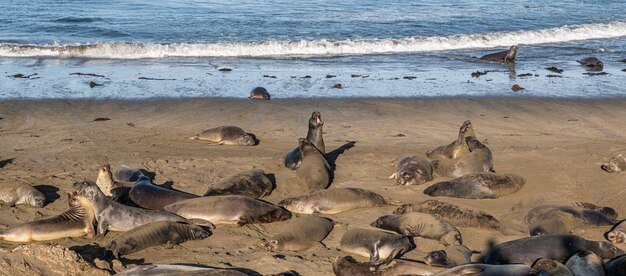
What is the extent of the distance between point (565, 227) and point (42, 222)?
4680 mm

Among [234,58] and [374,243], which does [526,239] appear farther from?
[234,58]

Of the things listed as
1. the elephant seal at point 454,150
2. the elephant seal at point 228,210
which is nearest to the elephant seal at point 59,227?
the elephant seal at point 228,210

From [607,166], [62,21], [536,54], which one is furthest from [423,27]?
[607,166]

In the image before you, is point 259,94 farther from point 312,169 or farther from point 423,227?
point 423,227

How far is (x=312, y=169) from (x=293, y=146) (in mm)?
2062

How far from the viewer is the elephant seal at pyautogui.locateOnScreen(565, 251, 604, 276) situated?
5.20 metres

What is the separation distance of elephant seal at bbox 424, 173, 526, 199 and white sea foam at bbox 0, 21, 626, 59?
12282 mm

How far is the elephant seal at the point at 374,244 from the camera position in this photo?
6102 mm

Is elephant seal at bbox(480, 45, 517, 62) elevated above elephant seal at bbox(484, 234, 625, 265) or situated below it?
below

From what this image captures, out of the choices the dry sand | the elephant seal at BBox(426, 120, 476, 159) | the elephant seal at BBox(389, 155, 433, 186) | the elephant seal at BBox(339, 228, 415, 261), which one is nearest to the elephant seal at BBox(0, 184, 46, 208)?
the dry sand

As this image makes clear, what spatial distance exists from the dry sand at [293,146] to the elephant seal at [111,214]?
131 millimetres

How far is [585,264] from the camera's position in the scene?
5285 millimetres

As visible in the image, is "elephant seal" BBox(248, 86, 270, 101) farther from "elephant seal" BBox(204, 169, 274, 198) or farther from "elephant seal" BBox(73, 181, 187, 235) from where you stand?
"elephant seal" BBox(73, 181, 187, 235)

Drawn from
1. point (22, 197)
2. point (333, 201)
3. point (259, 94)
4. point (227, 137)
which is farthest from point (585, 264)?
point (259, 94)
